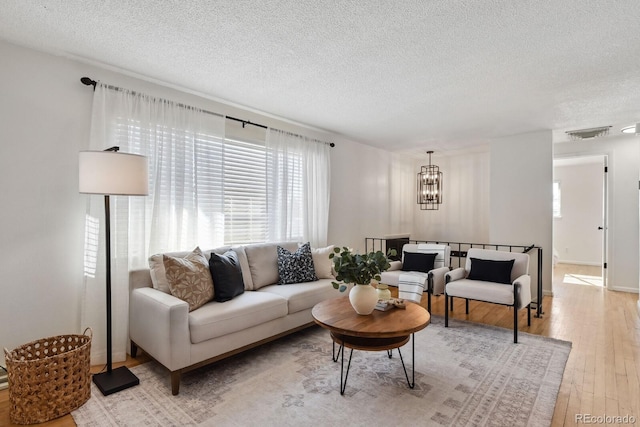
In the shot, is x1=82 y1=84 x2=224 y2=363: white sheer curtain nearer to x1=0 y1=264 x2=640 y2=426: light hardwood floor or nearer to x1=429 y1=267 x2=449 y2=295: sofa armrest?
x1=0 y1=264 x2=640 y2=426: light hardwood floor

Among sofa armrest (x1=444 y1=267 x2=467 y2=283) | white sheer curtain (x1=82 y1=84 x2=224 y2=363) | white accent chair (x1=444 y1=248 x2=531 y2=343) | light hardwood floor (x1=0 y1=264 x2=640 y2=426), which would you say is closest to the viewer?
light hardwood floor (x1=0 y1=264 x2=640 y2=426)

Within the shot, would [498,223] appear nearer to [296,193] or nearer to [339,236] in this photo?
[339,236]

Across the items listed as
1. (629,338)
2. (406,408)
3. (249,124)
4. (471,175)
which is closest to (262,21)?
(249,124)

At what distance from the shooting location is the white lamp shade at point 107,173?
2213 millimetres

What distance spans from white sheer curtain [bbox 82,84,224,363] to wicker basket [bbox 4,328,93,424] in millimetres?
609

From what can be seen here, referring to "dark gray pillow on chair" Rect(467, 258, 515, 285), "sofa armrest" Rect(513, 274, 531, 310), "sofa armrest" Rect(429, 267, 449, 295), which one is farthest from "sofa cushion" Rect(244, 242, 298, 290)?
"sofa armrest" Rect(513, 274, 531, 310)

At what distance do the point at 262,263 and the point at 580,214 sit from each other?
7889 millimetres

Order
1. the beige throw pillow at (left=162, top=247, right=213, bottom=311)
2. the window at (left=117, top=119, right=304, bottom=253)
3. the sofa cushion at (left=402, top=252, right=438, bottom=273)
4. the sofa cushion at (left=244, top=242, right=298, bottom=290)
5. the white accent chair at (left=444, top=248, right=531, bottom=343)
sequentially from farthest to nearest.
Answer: the sofa cushion at (left=402, top=252, right=438, bottom=273) < the sofa cushion at (left=244, top=242, right=298, bottom=290) < the white accent chair at (left=444, top=248, right=531, bottom=343) < the window at (left=117, top=119, right=304, bottom=253) < the beige throw pillow at (left=162, top=247, right=213, bottom=311)

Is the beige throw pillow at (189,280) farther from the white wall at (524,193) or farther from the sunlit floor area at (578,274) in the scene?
the sunlit floor area at (578,274)

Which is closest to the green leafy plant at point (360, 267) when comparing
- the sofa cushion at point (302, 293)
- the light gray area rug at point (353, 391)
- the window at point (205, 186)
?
the light gray area rug at point (353, 391)

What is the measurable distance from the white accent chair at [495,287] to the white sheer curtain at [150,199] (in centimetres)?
259

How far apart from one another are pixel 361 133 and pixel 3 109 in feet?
12.8

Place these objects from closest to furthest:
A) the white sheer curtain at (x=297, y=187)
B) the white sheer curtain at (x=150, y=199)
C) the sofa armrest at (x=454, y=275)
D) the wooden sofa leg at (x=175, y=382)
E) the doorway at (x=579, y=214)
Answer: the wooden sofa leg at (x=175, y=382)
the white sheer curtain at (x=150, y=199)
the sofa armrest at (x=454, y=275)
the white sheer curtain at (x=297, y=187)
the doorway at (x=579, y=214)

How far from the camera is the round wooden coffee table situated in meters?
2.07
